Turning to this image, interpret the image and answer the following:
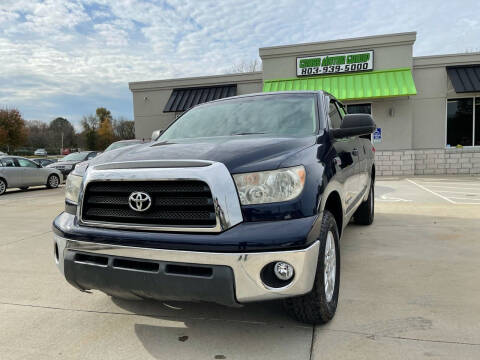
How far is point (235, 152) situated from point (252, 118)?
1123 mm

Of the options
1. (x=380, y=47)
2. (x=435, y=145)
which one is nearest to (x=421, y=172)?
(x=435, y=145)

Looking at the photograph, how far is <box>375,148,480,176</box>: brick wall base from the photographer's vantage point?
14594 mm

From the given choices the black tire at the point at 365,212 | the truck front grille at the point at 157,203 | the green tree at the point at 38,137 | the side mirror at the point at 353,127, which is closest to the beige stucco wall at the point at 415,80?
the black tire at the point at 365,212

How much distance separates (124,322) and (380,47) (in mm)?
14553

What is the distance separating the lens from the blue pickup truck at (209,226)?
6.98ft

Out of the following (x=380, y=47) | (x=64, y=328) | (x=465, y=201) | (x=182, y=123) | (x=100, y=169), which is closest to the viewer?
(x=100, y=169)

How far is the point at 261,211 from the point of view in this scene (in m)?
2.18

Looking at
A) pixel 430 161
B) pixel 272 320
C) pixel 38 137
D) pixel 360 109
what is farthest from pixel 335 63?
pixel 38 137

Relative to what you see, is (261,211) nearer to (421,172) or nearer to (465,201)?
(465,201)

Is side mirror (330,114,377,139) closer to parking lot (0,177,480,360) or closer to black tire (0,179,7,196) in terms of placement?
parking lot (0,177,480,360)

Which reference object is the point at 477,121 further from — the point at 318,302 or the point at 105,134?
the point at 105,134

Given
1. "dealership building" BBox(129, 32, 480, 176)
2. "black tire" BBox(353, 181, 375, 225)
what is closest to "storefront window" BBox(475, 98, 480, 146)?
"dealership building" BBox(129, 32, 480, 176)

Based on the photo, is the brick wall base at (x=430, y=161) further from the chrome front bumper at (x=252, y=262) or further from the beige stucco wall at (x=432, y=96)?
the chrome front bumper at (x=252, y=262)

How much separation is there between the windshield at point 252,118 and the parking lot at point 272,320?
149cm
